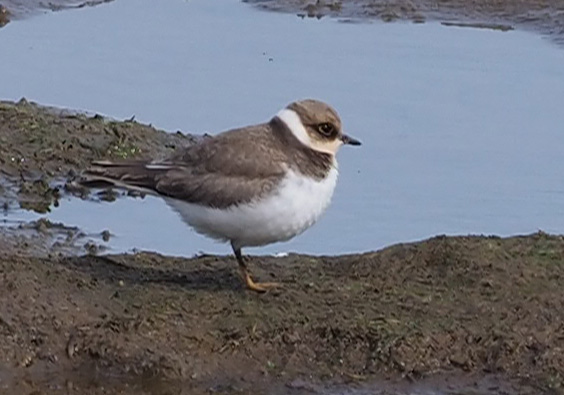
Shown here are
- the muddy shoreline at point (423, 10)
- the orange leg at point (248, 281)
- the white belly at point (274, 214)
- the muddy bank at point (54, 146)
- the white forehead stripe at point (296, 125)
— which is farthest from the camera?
the muddy shoreline at point (423, 10)

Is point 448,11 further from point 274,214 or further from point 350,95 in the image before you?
point 274,214

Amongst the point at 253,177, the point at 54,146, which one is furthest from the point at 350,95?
the point at 253,177

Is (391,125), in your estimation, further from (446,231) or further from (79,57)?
(79,57)

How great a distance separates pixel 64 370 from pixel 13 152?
13.1ft

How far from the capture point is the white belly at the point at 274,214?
27.9 ft

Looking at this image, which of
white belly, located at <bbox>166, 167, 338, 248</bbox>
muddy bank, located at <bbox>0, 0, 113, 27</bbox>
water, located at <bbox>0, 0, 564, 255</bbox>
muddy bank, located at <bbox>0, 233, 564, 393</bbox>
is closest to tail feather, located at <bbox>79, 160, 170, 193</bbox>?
white belly, located at <bbox>166, 167, 338, 248</bbox>

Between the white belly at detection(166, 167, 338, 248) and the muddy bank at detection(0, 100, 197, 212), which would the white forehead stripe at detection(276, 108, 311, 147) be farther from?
the muddy bank at detection(0, 100, 197, 212)

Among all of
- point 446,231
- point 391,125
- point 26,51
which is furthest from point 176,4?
point 446,231

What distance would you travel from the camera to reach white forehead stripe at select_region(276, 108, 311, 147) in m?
8.81

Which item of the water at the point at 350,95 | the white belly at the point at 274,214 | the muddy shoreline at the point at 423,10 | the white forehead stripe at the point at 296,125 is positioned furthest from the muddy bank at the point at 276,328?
the muddy shoreline at the point at 423,10

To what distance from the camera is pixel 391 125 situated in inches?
512

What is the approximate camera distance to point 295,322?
28.5ft

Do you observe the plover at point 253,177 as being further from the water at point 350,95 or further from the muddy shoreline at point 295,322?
the water at point 350,95

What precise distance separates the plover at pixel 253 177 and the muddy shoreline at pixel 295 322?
0.48 metres
